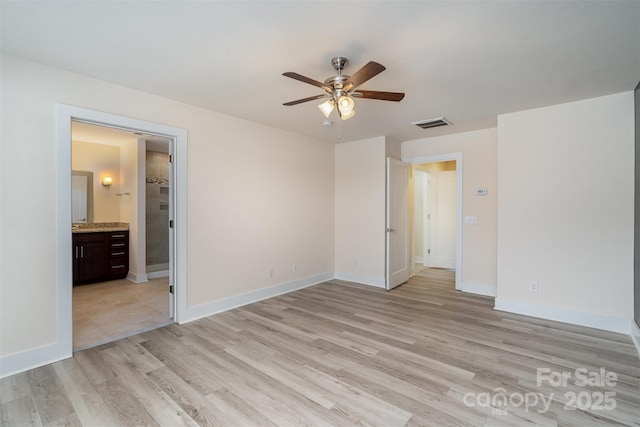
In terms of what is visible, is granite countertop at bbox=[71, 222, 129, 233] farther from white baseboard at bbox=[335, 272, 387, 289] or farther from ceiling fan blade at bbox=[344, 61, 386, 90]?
ceiling fan blade at bbox=[344, 61, 386, 90]

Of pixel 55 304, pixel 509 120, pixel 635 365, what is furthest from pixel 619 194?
pixel 55 304

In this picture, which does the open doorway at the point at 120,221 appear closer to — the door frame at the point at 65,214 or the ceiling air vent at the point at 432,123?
the door frame at the point at 65,214

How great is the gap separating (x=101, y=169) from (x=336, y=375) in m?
6.01

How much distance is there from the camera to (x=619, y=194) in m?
3.19

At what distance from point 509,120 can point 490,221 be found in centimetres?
158

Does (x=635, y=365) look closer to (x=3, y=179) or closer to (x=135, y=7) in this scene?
(x=135, y=7)

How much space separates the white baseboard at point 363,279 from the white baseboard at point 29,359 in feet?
13.3

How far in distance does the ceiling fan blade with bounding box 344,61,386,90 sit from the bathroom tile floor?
130 inches

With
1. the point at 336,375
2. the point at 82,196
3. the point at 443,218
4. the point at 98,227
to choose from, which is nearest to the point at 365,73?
the point at 336,375

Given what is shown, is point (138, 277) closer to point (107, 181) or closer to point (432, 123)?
point (107, 181)

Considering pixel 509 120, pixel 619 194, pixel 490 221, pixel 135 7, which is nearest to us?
pixel 135 7

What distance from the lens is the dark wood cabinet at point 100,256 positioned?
194 inches

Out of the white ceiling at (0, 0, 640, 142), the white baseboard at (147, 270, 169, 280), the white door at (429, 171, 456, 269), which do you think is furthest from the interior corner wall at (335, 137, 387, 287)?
the white baseboard at (147, 270, 169, 280)

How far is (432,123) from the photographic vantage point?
423 centimetres
